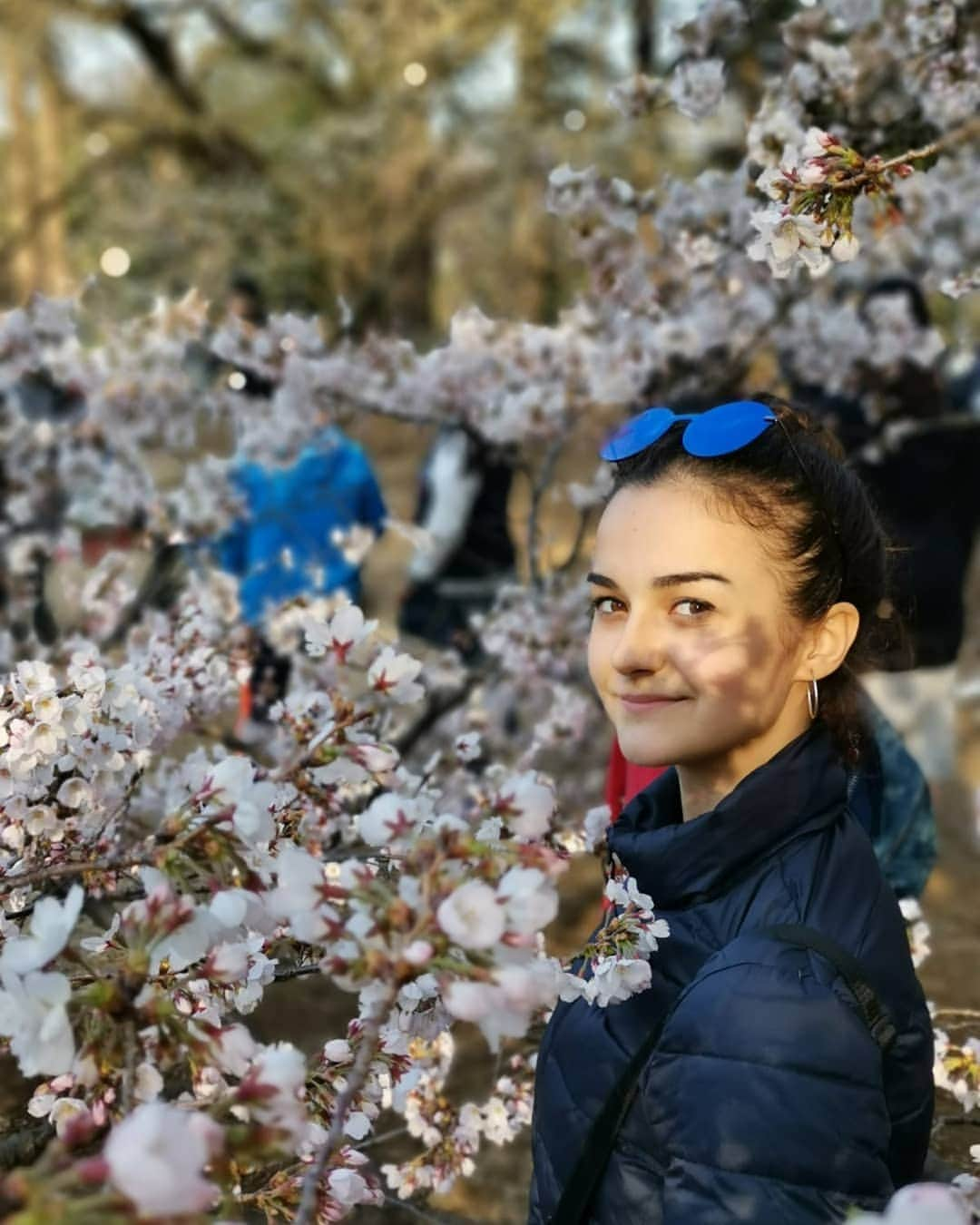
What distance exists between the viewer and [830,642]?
1.38 m

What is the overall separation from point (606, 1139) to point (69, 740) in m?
0.79

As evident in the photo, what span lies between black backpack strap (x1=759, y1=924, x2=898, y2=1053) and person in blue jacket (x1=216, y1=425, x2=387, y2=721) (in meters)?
Answer: 3.07

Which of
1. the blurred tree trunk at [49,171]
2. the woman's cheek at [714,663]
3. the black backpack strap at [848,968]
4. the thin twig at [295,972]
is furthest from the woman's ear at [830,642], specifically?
the blurred tree trunk at [49,171]

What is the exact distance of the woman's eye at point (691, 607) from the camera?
1.30m

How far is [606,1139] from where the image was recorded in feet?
3.71

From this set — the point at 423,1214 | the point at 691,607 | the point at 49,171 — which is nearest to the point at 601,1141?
the point at 691,607

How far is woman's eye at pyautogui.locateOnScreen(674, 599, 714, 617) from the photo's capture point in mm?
1298

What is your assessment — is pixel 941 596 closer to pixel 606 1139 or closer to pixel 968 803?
pixel 968 803

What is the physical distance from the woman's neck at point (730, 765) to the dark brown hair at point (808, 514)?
88 mm

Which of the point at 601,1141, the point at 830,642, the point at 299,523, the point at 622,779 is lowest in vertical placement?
the point at 299,523

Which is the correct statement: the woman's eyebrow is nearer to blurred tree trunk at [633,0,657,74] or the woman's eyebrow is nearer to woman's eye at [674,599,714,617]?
woman's eye at [674,599,714,617]

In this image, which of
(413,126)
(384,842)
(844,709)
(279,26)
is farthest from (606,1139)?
(279,26)

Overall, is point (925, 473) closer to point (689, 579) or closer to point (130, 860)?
point (689, 579)

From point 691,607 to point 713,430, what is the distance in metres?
0.21
